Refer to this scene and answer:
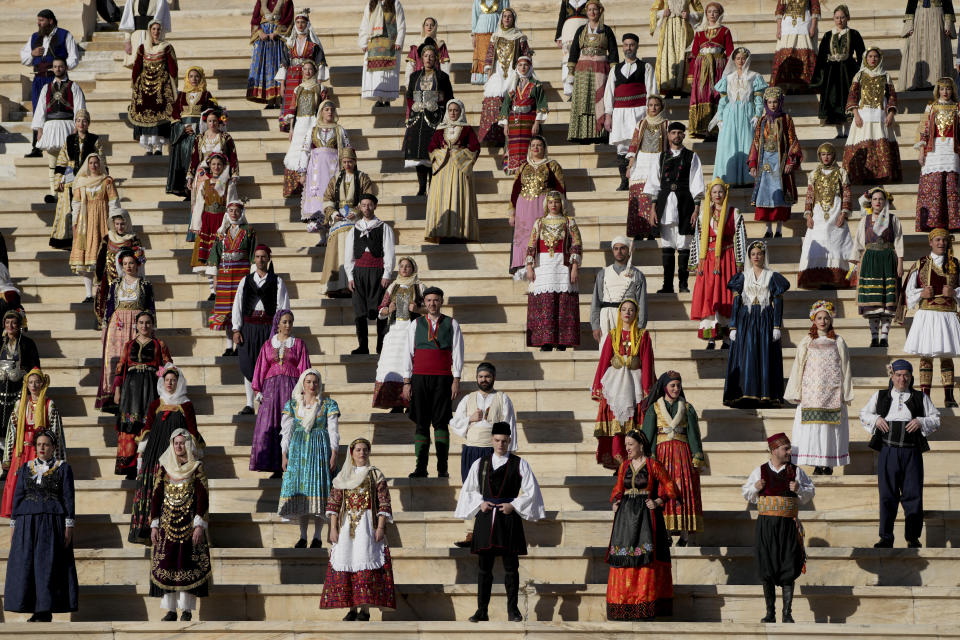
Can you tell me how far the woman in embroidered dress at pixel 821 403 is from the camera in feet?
52.1

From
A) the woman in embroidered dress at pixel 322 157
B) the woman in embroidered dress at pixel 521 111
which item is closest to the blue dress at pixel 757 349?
the woman in embroidered dress at pixel 521 111

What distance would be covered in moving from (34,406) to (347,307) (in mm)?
3373

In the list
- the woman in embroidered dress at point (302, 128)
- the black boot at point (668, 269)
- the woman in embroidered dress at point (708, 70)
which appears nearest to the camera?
the black boot at point (668, 269)

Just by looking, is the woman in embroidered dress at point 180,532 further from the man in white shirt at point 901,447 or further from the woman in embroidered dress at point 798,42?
the woman in embroidered dress at point 798,42

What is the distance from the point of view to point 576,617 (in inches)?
594

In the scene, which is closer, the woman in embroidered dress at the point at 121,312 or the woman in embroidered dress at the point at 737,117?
the woman in embroidered dress at the point at 121,312

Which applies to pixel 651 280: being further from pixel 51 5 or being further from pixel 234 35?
pixel 51 5

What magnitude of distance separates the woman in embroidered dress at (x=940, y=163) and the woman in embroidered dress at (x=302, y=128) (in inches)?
238

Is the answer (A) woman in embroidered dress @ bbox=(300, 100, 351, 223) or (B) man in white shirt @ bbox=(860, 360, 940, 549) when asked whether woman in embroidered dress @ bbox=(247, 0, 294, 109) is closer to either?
(A) woman in embroidered dress @ bbox=(300, 100, 351, 223)

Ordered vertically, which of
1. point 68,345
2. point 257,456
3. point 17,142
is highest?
point 17,142

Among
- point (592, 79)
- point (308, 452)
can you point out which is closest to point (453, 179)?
point (592, 79)

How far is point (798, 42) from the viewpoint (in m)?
21.8

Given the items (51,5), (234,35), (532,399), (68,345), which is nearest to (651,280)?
(532,399)

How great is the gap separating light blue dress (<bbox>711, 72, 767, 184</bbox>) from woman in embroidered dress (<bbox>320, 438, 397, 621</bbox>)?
6.62 metres
